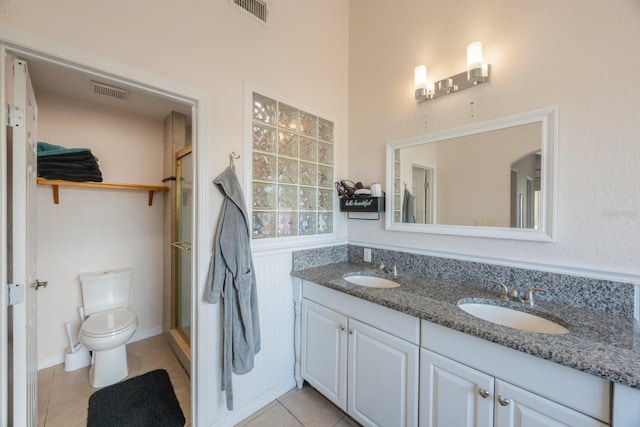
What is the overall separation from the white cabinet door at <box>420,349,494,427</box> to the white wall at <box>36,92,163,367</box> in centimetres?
267

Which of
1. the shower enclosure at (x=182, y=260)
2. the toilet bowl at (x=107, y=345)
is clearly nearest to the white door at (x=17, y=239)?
the toilet bowl at (x=107, y=345)

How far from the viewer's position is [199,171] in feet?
4.84

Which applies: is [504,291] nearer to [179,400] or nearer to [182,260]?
[179,400]

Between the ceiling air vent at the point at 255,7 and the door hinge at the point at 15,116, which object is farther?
the ceiling air vent at the point at 255,7

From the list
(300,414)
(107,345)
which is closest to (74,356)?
(107,345)

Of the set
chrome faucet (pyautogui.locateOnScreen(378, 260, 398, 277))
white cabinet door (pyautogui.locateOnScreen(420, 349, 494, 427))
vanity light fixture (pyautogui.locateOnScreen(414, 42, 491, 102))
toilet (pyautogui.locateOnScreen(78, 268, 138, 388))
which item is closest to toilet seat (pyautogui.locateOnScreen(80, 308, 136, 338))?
toilet (pyautogui.locateOnScreen(78, 268, 138, 388))

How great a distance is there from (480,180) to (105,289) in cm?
306

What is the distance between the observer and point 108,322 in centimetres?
207

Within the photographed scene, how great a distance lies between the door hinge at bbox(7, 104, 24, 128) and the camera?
41.1 inches

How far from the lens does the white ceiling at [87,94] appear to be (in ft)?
5.72

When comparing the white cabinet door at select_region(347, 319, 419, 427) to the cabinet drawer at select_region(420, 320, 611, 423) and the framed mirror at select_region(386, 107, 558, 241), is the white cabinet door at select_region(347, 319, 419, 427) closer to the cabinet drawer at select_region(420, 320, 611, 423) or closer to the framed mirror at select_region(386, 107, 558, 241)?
the cabinet drawer at select_region(420, 320, 611, 423)

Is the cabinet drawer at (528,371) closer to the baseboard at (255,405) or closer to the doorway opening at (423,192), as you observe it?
the doorway opening at (423,192)

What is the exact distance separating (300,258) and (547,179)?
153 cm

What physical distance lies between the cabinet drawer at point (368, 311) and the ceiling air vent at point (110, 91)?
2.02 meters
